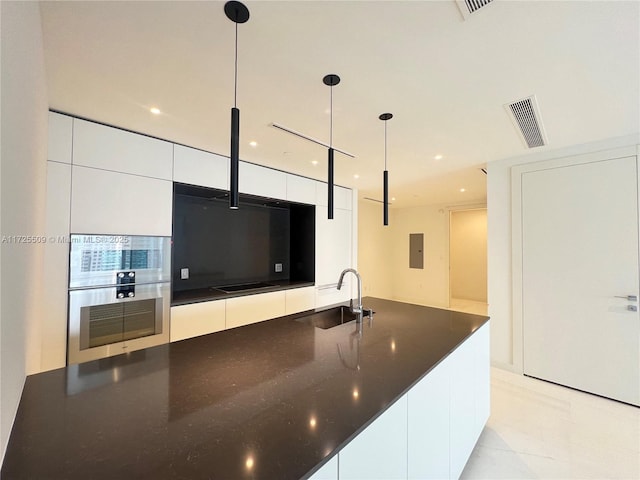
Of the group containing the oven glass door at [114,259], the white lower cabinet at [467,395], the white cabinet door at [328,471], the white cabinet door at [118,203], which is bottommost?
the white lower cabinet at [467,395]

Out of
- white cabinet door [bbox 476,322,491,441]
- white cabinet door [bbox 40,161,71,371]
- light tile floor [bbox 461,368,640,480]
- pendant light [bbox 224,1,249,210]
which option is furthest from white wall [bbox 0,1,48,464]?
light tile floor [bbox 461,368,640,480]

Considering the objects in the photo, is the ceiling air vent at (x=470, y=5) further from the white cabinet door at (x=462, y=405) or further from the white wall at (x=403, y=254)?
the white wall at (x=403, y=254)

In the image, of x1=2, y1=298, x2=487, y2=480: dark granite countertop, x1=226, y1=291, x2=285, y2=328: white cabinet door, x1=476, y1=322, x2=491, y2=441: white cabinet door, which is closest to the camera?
x1=2, y1=298, x2=487, y2=480: dark granite countertop

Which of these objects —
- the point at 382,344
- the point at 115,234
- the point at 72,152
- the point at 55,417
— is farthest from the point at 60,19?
the point at 382,344

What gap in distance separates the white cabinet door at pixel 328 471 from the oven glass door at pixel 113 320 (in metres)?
2.36

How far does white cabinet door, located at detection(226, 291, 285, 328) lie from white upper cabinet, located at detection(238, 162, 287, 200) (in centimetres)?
127

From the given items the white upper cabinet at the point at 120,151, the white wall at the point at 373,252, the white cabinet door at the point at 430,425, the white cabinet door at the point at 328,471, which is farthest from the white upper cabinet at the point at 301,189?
the white cabinet door at the point at 328,471

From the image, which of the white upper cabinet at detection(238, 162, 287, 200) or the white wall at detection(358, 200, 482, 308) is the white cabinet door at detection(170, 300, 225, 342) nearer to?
the white upper cabinet at detection(238, 162, 287, 200)

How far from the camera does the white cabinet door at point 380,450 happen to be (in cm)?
84

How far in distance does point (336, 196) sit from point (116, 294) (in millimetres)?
3146

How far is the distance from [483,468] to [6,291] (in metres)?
2.64

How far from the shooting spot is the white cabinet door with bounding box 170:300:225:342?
272cm

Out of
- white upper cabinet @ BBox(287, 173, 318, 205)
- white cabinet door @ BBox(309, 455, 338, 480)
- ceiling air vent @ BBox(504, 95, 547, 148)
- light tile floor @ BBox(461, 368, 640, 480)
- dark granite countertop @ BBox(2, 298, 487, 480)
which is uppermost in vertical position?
A: ceiling air vent @ BBox(504, 95, 547, 148)

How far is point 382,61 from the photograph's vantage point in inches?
62.2
